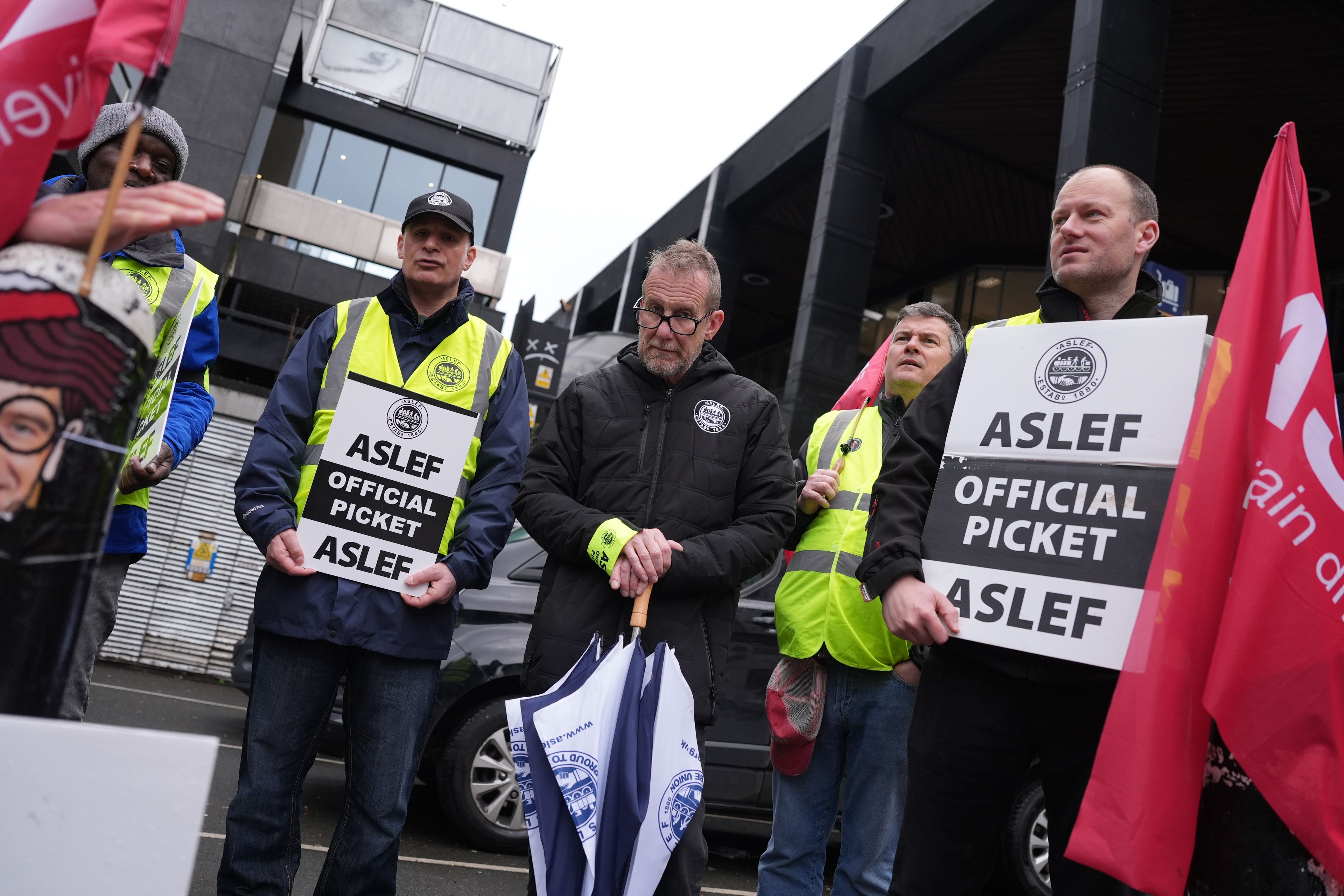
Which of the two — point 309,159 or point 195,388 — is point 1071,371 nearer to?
point 195,388

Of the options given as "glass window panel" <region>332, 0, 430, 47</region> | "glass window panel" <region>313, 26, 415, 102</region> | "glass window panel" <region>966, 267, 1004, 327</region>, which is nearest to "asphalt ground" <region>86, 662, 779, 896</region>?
"glass window panel" <region>966, 267, 1004, 327</region>

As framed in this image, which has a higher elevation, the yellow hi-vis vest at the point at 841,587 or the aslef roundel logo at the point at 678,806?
the yellow hi-vis vest at the point at 841,587

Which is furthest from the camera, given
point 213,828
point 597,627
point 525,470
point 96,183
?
point 213,828

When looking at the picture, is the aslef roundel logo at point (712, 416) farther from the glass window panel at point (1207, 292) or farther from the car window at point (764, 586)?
the glass window panel at point (1207, 292)

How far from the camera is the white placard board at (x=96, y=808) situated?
942 millimetres

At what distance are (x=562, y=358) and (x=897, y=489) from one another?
1165 centimetres

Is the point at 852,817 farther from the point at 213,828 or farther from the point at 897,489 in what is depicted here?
the point at 213,828

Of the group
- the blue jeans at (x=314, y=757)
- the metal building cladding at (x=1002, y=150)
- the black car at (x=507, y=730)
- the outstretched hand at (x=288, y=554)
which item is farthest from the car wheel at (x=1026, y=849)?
the metal building cladding at (x=1002, y=150)

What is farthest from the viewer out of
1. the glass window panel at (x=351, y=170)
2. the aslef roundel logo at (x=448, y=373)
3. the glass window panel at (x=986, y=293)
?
the glass window panel at (x=351, y=170)

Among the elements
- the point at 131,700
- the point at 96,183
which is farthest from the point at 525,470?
the point at 131,700

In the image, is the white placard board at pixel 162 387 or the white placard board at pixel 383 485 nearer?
the white placard board at pixel 162 387

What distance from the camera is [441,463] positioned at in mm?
2621

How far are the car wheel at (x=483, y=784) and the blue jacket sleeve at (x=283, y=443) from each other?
225cm

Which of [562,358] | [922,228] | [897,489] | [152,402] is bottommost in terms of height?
[152,402]
